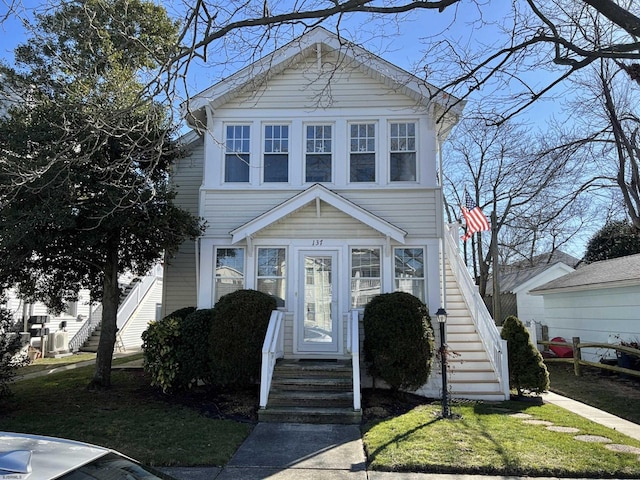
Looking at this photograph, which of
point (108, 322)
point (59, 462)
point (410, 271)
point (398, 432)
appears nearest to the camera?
point (59, 462)

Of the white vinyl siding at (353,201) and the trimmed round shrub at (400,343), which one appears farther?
the white vinyl siding at (353,201)

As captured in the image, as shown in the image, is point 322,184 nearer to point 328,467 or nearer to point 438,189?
point 438,189

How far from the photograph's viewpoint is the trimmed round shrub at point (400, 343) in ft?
29.1

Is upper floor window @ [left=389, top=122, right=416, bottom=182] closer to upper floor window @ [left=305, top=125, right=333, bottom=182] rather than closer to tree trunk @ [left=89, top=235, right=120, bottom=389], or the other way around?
upper floor window @ [left=305, top=125, right=333, bottom=182]

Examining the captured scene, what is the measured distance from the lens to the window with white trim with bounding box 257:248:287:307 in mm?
10844

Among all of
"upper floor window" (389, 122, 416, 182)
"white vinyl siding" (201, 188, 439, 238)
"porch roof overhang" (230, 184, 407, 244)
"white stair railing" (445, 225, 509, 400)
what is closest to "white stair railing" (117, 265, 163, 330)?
"white vinyl siding" (201, 188, 439, 238)

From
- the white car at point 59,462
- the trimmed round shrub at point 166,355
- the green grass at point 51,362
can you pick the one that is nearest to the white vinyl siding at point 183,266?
the trimmed round shrub at point 166,355

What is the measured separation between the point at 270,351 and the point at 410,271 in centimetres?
385

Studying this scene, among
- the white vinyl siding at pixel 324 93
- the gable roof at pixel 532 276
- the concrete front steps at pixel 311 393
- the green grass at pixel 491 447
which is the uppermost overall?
the white vinyl siding at pixel 324 93

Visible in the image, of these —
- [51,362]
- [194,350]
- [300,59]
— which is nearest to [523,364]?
[194,350]

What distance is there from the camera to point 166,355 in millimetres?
9430

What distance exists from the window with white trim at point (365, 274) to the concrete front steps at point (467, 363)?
210 centimetres

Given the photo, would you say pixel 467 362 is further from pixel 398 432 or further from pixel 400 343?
pixel 398 432

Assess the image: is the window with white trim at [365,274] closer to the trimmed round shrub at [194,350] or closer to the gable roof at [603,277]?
the trimmed round shrub at [194,350]
